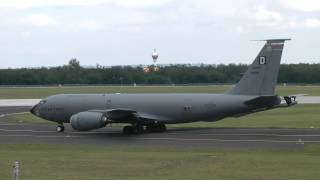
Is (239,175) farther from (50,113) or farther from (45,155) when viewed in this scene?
(50,113)

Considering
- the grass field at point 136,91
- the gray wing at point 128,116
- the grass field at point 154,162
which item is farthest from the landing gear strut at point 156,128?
the grass field at point 136,91

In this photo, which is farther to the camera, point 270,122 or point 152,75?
point 152,75

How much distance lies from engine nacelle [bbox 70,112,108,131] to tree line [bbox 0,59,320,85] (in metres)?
139

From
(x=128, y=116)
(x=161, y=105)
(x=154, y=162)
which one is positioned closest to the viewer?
(x=154, y=162)

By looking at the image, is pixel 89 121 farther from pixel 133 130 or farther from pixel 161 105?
pixel 161 105

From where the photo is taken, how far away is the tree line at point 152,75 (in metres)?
178

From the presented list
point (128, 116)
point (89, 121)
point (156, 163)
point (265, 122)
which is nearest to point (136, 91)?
point (265, 122)

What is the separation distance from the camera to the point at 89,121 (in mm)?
37312

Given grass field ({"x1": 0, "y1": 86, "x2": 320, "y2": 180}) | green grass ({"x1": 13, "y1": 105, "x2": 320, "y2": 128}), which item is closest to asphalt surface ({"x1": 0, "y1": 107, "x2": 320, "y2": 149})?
grass field ({"x1": 0, "y1": 86, "x2": 320, "y2": 180})

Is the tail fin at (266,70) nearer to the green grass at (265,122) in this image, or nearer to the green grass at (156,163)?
the green grass at (265,122)

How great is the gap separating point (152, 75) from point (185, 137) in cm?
14584

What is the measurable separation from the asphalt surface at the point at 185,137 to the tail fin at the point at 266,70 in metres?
2.47

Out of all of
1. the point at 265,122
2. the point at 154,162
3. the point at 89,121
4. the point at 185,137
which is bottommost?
the point at 265,122

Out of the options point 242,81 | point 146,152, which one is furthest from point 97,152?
point 242,81
